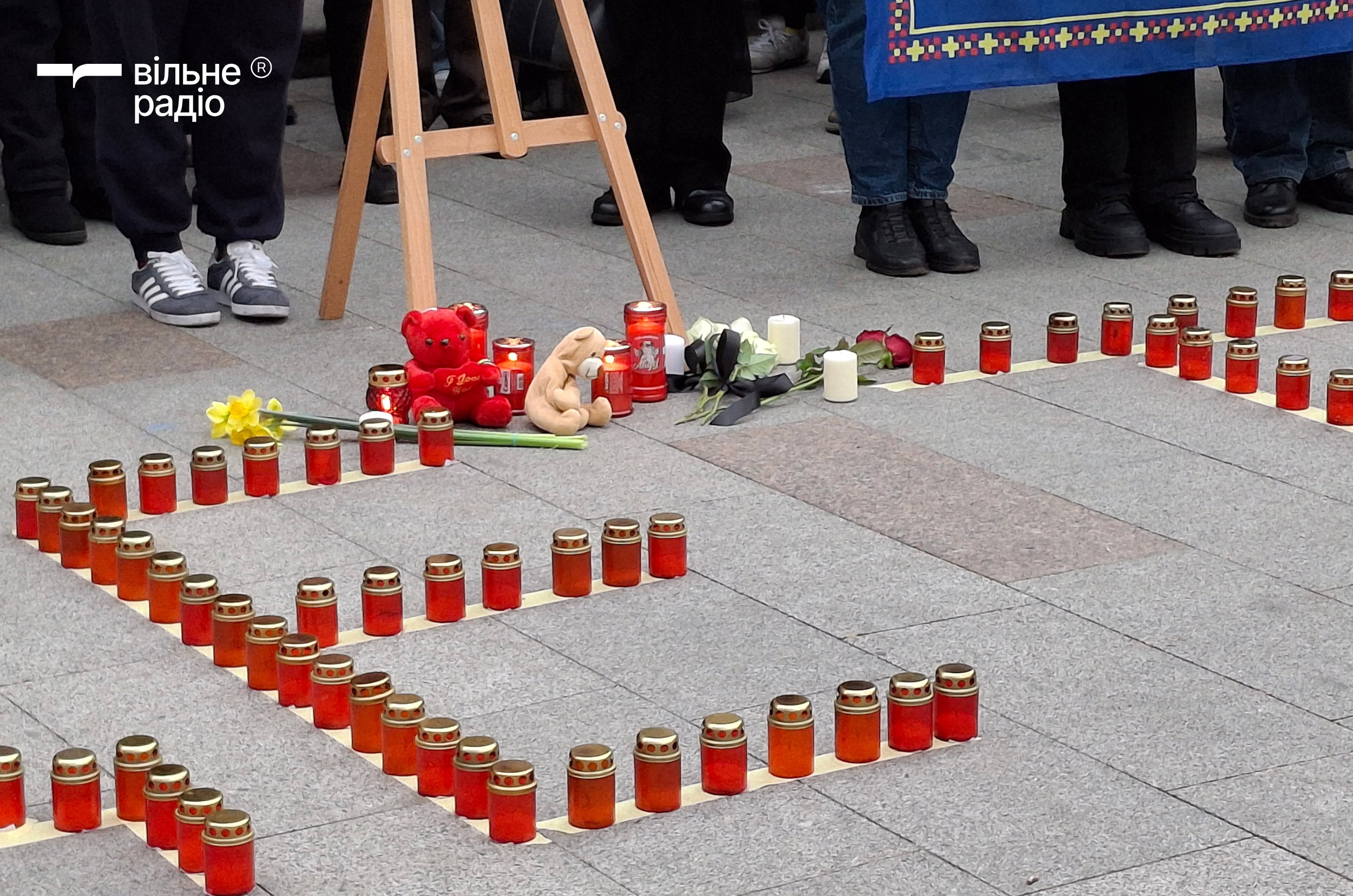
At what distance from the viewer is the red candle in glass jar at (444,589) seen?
12.4 ft

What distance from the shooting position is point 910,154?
6555 millimetres

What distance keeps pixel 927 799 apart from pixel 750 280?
3462 mm

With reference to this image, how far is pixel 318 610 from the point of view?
144 inches

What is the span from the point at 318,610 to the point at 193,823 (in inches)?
32.5

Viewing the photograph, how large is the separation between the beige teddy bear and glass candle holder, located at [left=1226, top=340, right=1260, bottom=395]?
1.52 m

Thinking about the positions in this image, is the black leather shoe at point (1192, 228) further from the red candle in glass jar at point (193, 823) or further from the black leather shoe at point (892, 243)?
the red candle in glass jar at point (193, 823)

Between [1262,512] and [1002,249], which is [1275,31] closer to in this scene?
[1002,249]

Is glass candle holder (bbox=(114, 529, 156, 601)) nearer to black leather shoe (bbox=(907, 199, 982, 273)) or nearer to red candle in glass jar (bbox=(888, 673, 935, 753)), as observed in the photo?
red candle in glass jar (bbox=(888, 673, 935, 753))

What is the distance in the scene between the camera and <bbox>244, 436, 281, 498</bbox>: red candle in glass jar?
4516 millimetres

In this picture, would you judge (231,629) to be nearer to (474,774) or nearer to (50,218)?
(474,774)

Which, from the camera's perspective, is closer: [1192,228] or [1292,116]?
[1192,228]

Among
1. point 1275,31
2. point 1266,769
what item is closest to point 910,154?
point 1275,31

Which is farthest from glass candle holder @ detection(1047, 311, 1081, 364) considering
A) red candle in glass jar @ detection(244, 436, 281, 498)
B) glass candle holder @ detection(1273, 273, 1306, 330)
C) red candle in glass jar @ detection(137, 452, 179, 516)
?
red candle in glass jar @ detection(137, 452, 179, 516)

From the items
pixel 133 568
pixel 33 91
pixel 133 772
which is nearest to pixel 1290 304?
pixel 133 568
